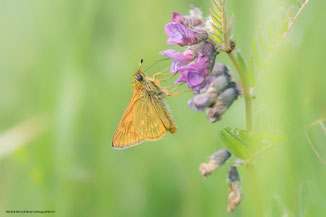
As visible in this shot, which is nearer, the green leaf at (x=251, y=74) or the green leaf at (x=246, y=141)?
the green leaf at (x=246, y=141)

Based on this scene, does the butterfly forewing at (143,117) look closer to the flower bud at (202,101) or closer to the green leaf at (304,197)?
the flower bud at (202,101)

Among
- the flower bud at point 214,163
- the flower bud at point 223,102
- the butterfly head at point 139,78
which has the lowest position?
the flower bud at point 214,163

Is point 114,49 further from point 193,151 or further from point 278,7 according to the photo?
point 278,7

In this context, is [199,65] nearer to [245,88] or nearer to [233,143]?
[245,88]

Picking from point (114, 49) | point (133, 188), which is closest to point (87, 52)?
point (114, 49)

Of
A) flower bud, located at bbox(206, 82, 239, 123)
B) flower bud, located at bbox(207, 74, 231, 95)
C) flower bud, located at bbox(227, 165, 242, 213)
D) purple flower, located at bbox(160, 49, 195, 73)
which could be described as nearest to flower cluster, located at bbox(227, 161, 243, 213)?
flower bud, located at bbox(227, 165, 242, 213)

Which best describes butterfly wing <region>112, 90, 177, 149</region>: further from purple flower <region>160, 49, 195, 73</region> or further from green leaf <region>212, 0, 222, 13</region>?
green leaf <region>212, 0, 222, 13</region>

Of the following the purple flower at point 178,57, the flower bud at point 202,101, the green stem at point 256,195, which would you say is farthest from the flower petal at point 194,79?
the green stem at point 256,195
